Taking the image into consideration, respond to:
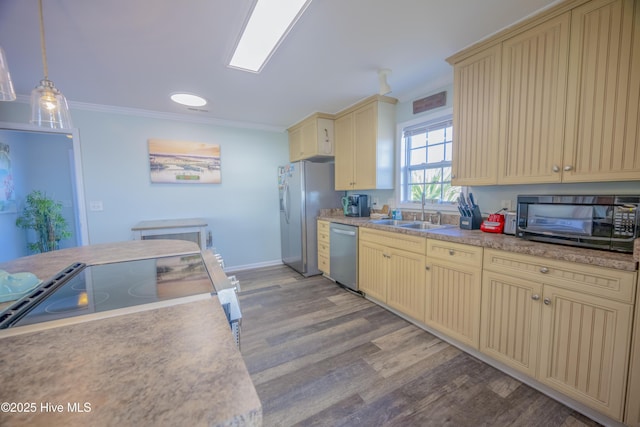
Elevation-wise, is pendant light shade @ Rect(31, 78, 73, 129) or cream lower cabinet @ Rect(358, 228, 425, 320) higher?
pendant light shade @ Rect(31, 78, 73, 129)

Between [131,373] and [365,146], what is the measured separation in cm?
308

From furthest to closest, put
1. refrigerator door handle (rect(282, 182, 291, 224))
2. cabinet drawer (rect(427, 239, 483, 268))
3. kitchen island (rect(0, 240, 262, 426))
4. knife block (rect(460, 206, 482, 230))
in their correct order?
refrigerator door handle (rect(282, 182, 291, 224)) < knife block (rect(460, 206, 482, 230)) < cabinet drawer (rect(427, 239, 483, 268)) < kitchen island (rect(0, 240, 262, 426))

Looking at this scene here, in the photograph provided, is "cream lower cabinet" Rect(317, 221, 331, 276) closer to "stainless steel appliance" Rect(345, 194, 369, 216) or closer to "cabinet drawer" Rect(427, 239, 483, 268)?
"stainless steel appliance" Rect(345, 194, 369, 216)

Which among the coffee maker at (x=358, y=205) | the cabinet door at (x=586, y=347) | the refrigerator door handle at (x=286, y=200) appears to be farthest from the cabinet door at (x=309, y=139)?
the cabinet door at (x=586, y=347)

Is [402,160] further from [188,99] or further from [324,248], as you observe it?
[188,99]

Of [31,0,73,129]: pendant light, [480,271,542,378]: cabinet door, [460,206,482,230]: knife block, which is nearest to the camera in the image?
[31,0,73,129]: pendant light

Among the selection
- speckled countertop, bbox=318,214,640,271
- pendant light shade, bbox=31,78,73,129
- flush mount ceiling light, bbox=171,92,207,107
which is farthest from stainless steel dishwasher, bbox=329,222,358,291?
pendant light shade, bbox=31,78,73,129

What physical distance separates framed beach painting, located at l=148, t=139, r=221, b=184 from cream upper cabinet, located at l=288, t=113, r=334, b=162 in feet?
4.30

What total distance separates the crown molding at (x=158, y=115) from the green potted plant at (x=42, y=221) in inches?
60.5

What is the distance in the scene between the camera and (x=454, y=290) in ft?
6.50

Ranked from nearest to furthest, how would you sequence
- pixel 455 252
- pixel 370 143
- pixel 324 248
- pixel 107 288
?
pixel 107 288 → pixel 455 252 → pixel 370 143 → pixel 324 248

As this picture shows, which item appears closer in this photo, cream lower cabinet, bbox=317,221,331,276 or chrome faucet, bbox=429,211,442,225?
chrome faucet, bbox=429,211,442,225

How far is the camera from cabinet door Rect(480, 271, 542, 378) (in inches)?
61.7

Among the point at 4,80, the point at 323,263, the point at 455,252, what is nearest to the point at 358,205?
the point at 323,263
